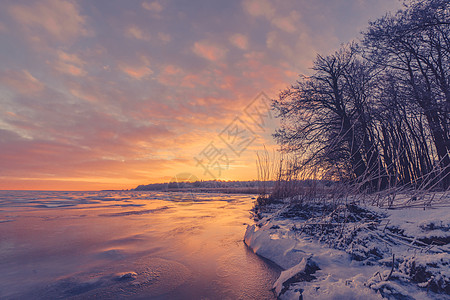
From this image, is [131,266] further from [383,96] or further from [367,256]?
[383,96]

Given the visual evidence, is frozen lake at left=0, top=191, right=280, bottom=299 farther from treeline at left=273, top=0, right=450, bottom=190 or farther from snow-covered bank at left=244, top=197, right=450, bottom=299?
treeline at left=273, top=0, right=450, bottom=190

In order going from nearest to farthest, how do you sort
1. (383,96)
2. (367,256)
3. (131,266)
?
(367,256), (131,266), (383,96)

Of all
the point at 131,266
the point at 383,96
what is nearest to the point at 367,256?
the point at 131,266

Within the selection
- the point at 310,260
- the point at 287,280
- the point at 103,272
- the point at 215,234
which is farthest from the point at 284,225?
the point at 103,272

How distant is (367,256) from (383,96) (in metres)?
8.87

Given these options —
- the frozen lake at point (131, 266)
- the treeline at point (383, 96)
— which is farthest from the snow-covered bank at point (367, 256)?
the treeline at point (383, 96)

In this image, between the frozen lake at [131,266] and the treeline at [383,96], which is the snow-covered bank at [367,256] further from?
the treeline at [383,96]

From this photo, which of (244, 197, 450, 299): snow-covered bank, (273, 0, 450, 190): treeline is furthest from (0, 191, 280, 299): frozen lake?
(273, 0, 450, 190): treeline

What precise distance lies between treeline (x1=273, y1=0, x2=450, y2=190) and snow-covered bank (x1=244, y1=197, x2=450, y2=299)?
10.3ft

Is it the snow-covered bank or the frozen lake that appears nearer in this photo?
the snow-covered bank

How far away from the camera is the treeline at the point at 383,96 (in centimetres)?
700

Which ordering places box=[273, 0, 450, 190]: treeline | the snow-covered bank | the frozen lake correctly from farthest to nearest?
box=[273, 0, 450, 190]: treeline
the frozen lake
the snow-covered bank

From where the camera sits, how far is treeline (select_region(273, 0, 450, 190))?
7004 mm

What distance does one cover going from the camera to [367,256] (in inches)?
83.9
